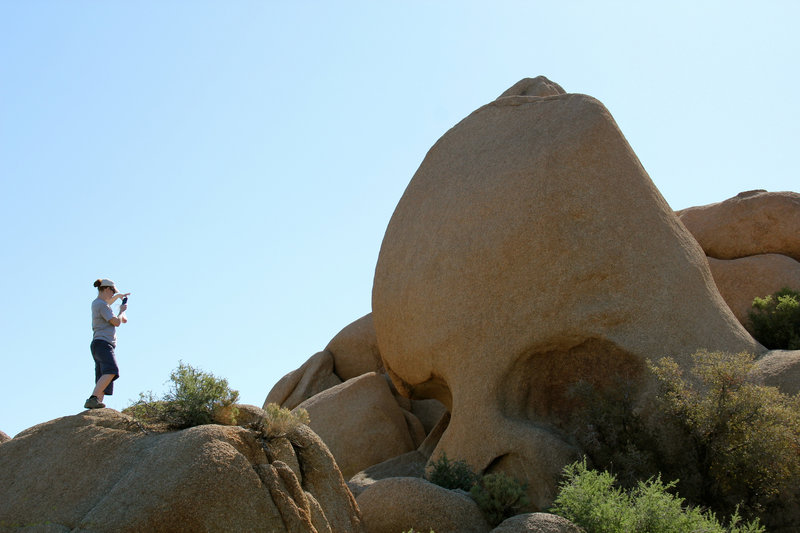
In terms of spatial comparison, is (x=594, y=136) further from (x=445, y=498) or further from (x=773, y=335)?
(x=445, y=498)

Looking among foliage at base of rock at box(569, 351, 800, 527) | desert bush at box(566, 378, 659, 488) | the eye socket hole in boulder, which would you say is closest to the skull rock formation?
the eye socket hole in boulder

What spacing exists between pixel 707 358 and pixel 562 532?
465 cm

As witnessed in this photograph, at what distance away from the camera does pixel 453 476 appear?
12492 mm

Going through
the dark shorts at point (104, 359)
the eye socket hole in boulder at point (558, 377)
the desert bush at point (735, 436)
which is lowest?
the desert bush at point (735, 436)

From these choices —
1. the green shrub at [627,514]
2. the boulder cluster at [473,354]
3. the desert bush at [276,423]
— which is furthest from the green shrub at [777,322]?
the desert bush at [276,423]

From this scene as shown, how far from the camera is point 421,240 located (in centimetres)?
1697

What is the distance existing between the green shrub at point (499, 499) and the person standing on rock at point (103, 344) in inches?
201

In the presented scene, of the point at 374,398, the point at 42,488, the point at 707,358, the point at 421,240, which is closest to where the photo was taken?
the point at 42,488

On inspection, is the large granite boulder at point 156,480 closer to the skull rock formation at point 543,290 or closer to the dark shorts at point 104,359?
the dark shorts at point 104,359

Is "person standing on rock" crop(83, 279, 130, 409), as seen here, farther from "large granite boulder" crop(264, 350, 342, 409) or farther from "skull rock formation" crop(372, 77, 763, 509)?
"large granite boulder" crop(264, 350, 342, 409)

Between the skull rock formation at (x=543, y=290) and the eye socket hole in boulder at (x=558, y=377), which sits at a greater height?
the skull rock formation at (x=543, y=290)

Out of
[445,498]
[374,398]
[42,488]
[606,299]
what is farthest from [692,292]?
[42,488]

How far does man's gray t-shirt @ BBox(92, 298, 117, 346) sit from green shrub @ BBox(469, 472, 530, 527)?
530 cm

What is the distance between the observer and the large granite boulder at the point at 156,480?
25.3 ft
